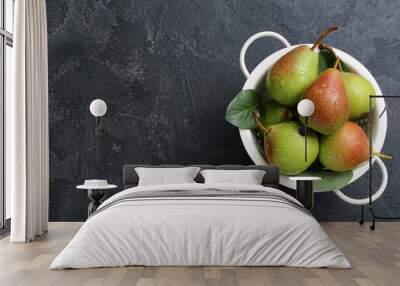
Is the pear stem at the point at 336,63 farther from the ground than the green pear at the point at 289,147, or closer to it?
farther from the ground

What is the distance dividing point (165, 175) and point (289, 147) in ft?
4.34

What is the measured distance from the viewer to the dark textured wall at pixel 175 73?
7000 millimetres

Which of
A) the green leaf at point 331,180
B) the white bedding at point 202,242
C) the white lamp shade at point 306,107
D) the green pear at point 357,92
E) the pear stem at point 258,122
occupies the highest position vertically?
the green pear at point 357,92

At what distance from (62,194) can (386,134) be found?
379 centimetres

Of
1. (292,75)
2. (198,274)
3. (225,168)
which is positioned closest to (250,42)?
(292,75)

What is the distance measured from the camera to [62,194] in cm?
706

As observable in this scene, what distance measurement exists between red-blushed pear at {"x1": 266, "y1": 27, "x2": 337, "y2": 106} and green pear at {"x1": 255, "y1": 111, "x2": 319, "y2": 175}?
1.02ft

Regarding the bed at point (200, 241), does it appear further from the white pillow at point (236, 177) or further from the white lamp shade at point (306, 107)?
the white lamp shade at point (306, 107)

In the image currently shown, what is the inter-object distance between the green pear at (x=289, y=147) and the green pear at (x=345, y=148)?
0.41 ft

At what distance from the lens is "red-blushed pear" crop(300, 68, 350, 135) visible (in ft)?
20.4

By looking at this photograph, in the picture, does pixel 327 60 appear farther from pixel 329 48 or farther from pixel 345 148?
pixel 345 148

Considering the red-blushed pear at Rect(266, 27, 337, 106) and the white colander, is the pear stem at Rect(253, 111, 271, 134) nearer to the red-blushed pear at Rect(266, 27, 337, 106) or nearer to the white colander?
the white colander

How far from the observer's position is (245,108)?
6.62 metres

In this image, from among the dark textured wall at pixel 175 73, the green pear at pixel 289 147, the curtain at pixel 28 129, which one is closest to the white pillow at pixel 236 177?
the green pear at pixel 289 147
